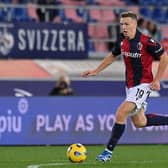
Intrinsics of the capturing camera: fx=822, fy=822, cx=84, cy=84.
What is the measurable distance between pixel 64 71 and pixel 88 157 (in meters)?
7.65

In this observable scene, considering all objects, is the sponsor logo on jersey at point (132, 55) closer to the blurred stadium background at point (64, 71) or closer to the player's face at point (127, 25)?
the player's face at point (127, 25)

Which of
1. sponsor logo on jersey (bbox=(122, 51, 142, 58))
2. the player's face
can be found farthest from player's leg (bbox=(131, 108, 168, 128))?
the player's face

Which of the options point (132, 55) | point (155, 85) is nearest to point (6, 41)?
point (132, 55)

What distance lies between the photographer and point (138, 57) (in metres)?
11.3

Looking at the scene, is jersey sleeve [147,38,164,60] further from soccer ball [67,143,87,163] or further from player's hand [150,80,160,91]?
soccer ball [67,143,87,163]

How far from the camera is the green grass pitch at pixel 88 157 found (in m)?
10.9

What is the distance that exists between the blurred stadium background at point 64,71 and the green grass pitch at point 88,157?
69 millimetres

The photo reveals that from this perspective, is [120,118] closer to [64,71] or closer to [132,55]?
[132,55]

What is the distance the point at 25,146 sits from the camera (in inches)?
587

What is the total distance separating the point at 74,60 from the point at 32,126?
5401mm

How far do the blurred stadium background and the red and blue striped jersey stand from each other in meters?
1.17

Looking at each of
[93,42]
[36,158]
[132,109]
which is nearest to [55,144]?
[36,158]

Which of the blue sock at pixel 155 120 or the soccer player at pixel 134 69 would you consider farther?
the blue sock at pixel 155 120

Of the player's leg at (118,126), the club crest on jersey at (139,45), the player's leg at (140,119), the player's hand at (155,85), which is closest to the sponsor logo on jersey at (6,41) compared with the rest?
the player's leg at (140,119)
